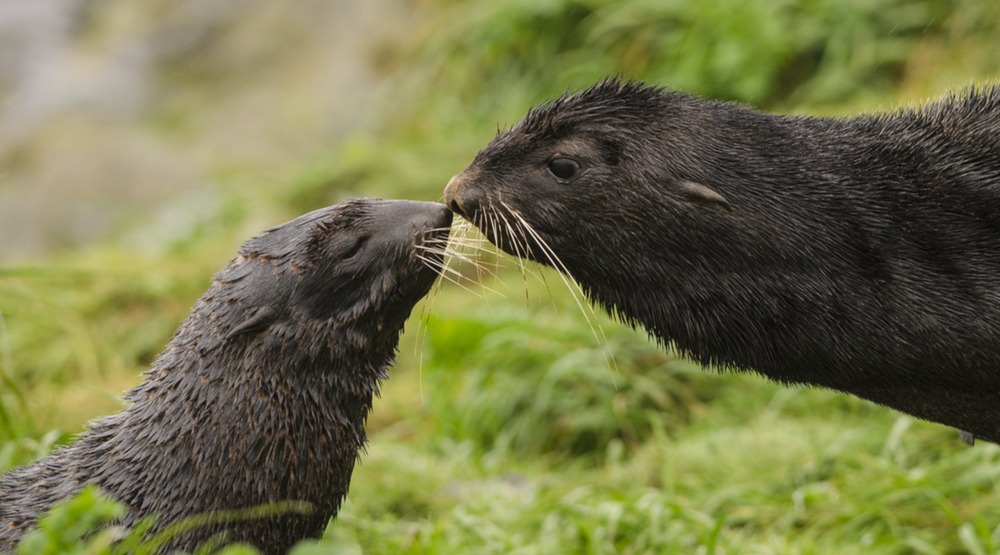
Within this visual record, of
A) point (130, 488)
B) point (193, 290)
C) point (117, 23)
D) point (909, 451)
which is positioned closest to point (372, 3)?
point (117, 23)

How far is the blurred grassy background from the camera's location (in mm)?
4512

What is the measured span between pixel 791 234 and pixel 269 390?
147 cm

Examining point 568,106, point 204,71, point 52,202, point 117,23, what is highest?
point 117,23

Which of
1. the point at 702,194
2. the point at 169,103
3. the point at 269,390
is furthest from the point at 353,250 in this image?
the point at 169,103

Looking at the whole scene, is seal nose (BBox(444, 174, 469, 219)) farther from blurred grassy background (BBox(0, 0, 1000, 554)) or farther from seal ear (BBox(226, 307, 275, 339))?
seal ear (BBox(226, 307, 275, 339))

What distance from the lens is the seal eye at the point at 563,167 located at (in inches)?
134

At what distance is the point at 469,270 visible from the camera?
26.7ft

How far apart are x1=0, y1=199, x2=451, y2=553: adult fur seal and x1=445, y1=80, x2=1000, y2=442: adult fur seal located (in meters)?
0.38

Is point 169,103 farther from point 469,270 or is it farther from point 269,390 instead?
point 269,390

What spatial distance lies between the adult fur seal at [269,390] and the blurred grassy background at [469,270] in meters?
0.63

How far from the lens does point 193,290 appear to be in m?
9.01

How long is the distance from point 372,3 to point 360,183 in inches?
158

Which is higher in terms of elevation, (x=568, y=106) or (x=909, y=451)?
(x=568, y=106)

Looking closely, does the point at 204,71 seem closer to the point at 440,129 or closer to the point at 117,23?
the point at 117,23
